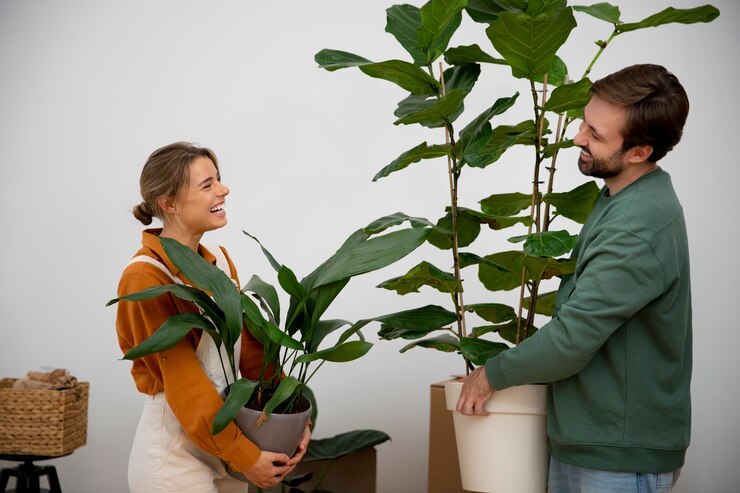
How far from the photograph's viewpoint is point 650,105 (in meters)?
1.56

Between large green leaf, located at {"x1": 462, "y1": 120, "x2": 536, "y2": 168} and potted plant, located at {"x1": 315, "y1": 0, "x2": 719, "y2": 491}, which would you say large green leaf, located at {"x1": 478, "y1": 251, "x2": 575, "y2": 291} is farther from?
large green leaf, located at {"x1": 462, "y1": 120, "x2": 536, "y2": 168}

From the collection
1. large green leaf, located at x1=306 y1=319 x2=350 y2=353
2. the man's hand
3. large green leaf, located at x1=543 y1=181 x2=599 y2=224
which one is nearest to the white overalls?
large green leaf, located at x1=306 y1=319 x2=350 y2=353

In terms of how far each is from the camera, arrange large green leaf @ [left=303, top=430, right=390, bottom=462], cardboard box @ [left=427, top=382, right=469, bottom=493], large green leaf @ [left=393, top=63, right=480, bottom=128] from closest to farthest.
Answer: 1. large green leaf @ [left=393, top=63, right=480, bottom=128]
2. cardboard box @ [left=427, top=382, right=469, bottom=493]
3. large green leaf @ [left=303, top=430, right=390, bottom=462]

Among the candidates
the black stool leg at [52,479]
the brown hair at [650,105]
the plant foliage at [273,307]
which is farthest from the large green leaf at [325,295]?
the black stool leg at [52,479]

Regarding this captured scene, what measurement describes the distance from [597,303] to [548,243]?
0.54 ft

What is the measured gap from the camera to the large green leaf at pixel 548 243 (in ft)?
4.92

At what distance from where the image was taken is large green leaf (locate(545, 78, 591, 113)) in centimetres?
160

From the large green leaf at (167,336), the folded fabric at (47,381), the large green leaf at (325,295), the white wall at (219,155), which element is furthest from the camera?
the white wall at (219,155)

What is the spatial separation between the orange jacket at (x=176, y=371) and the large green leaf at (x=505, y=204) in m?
0.82

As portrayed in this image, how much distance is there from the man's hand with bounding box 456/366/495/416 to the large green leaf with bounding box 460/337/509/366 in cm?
4

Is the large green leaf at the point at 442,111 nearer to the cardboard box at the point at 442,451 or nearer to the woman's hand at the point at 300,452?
the woman's hand at the point at 300,452

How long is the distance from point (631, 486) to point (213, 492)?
941 mm

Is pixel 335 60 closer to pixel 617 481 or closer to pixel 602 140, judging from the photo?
pixel 602 140

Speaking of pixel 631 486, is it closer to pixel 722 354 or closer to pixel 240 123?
pixel 722 354
